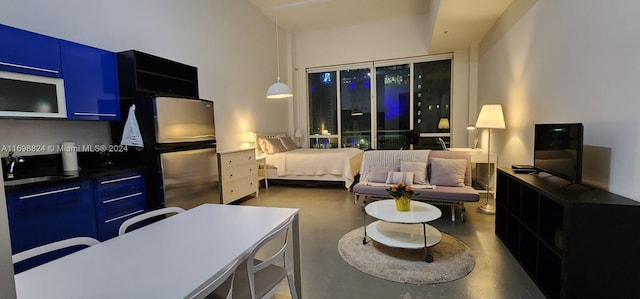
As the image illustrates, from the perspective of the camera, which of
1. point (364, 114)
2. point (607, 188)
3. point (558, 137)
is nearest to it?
point (607, 188)

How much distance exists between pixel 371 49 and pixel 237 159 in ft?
13.9

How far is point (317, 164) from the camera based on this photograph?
544 cm

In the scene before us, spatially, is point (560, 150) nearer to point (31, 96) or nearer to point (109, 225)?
point (109, 225)

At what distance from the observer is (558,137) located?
237cm

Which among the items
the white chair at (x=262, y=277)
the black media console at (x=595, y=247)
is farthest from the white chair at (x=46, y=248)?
the black media console at (x=595, y=247)

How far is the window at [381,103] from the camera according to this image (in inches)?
264

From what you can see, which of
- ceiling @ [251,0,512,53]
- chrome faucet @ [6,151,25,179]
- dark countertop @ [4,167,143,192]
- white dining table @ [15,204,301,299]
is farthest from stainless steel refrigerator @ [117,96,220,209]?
ceiling @ [251,0,512,53]

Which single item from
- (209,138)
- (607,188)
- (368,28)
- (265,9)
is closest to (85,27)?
(209,138)

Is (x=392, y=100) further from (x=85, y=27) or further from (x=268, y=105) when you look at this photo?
(x=85, y=27)

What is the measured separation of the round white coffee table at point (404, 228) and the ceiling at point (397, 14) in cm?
265

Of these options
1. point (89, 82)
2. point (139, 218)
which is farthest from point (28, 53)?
point (139, 218)

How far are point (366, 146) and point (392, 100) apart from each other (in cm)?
127

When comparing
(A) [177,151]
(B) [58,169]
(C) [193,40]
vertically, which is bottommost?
(B) [58,169]

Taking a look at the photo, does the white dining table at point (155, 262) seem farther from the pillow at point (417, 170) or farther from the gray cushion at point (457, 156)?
the gray cushion at point (457, 156)
